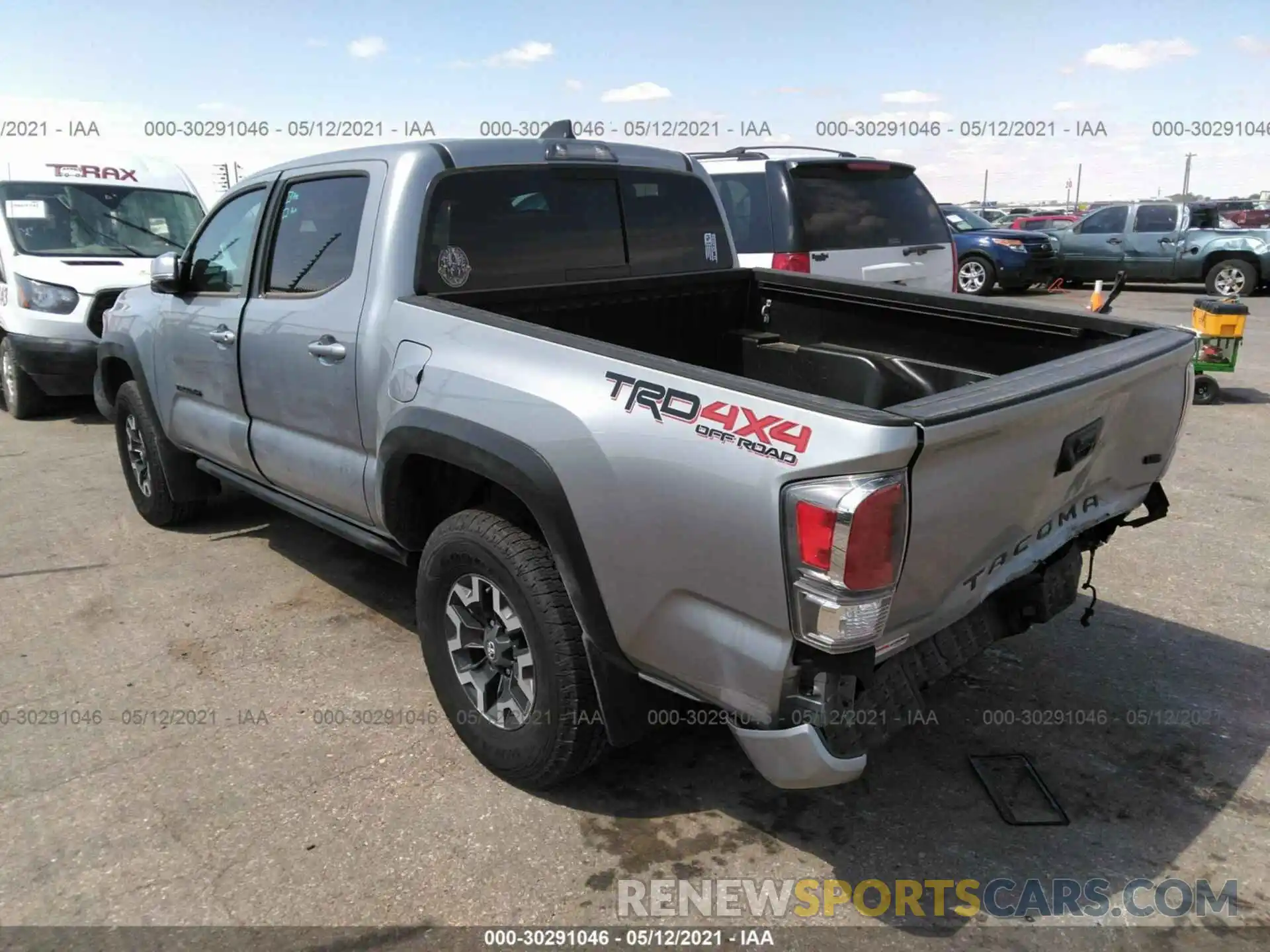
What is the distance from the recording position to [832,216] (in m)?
6.95

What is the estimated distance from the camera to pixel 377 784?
307 centimetres

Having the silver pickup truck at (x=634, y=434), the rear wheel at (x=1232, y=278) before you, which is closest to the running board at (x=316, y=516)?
the silver pickup truck at (x=634, y=434)

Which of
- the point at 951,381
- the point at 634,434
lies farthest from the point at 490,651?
the point at 951,381

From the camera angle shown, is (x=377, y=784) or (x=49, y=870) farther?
(x=377, y=784)

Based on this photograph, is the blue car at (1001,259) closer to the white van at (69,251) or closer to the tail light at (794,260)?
the tail light at (794,260)

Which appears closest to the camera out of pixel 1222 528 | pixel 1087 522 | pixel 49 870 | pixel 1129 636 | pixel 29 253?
pixel 49 870

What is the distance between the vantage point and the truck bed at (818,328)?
3455 mm

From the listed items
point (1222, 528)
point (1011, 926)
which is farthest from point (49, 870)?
point (1222, 528)

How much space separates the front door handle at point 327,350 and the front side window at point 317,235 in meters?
0.22

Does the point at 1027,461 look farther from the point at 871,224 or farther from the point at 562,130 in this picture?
the point at 871,224

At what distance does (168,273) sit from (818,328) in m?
3.02

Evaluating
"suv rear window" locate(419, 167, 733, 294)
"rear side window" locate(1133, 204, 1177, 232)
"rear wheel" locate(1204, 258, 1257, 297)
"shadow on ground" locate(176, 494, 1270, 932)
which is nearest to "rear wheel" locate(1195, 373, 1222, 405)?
"shadow on ground" locate(176, 494, 1270, 932)

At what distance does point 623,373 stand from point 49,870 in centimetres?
216

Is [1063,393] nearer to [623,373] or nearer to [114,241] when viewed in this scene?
[623,373]
